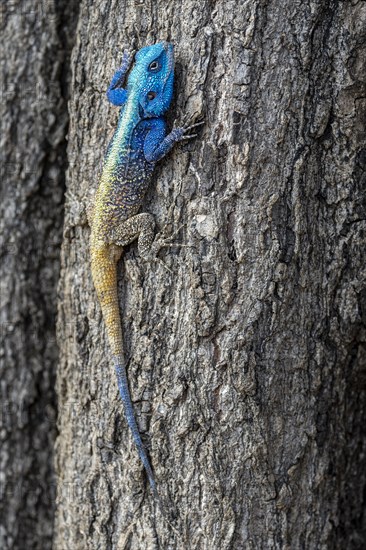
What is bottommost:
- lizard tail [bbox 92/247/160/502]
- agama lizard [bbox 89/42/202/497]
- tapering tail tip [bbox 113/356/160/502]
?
tapering tail tip [bbox 113/356/160/502]

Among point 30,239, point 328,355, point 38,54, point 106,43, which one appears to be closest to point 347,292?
point 328,355

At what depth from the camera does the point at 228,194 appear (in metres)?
2.74

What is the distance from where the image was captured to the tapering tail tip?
2900 mm

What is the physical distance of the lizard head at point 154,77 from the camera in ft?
9.02

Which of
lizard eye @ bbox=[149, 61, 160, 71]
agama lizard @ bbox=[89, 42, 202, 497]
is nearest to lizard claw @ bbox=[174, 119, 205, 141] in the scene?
agama lizard @ bbox=[89, 42, 202, 497]

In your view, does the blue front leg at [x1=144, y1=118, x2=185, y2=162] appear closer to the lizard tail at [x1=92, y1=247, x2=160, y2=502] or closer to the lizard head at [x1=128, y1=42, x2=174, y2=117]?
the lizard head at [x1=128, y1=42, x2=174, y2=117]

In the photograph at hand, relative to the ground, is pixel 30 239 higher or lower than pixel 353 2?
lower

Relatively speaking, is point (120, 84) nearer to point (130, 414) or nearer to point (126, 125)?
point (126, 125)

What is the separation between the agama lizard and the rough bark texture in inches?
32.6

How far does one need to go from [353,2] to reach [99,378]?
1.98 metres

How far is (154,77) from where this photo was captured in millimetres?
2779

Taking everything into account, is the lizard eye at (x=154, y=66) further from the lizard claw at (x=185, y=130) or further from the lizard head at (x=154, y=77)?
the lizard claw at (x=185, y=130)

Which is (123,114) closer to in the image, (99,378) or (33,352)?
(99,378)

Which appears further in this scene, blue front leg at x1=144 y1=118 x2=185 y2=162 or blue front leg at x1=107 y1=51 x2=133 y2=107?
blue front leg at x1=107 y1=51 x2=133 y2=107
